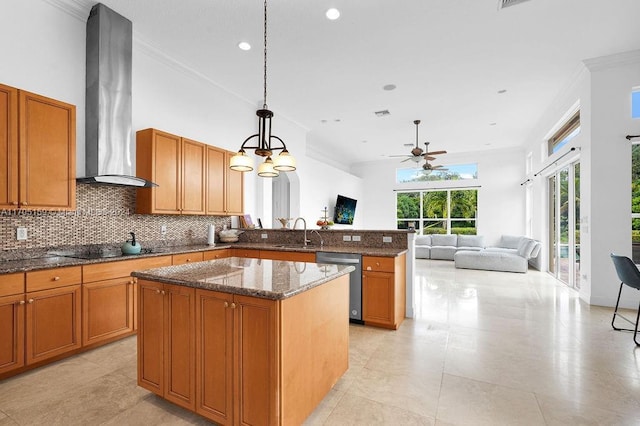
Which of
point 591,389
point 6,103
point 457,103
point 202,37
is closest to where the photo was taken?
point 591,389

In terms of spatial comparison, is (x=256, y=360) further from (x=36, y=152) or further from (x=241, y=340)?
(x=36, y=152)

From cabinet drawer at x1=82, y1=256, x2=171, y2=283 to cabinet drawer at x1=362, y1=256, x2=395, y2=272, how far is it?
2348 millimetres

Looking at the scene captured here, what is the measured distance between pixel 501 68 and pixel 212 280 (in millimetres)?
4982

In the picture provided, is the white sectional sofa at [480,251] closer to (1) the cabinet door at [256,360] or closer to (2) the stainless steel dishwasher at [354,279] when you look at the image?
(2) the stainless steel dishwasher at [354,279]

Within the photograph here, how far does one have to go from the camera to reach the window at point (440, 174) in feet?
34.1

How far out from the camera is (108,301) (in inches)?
119

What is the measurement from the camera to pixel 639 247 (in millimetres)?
4309

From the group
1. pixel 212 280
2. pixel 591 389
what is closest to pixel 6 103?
pixel 212 280

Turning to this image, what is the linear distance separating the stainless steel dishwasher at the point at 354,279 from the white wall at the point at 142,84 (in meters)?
2.48

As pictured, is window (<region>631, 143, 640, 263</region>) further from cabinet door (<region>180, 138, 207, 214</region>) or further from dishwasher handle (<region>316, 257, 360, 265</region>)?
cabinet door (<region>180, 138, 207, 214</region>)

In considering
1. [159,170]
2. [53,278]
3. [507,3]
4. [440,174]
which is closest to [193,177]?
[159,170]

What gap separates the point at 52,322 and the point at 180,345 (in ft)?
5.07

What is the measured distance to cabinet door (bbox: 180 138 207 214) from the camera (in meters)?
4.17

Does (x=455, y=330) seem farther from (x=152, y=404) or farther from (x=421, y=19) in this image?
(x=421, y=19)
